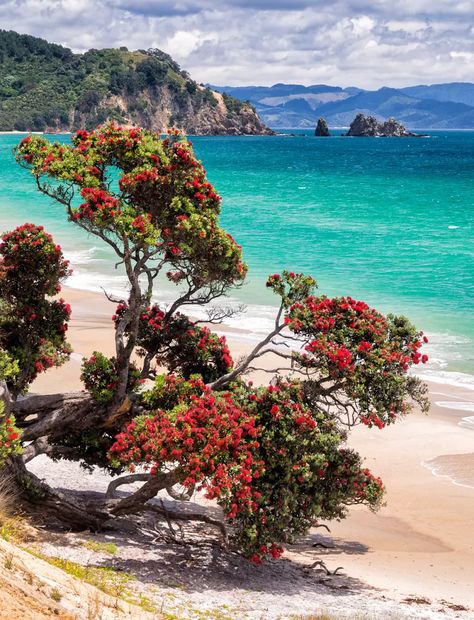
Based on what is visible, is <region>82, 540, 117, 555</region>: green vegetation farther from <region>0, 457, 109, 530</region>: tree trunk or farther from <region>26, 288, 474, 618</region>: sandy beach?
<region>26, 288, 474, 618</region>: sandy beach

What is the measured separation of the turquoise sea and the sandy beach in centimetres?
464

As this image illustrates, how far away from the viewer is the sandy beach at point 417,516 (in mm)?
13578

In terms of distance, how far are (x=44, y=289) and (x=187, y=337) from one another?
260 cm

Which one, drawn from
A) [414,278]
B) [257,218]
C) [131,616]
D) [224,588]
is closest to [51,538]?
[224,588]

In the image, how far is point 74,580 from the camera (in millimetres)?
9414

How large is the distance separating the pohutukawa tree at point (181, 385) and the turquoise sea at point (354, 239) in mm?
12595

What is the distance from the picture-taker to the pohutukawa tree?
11688 millimetres

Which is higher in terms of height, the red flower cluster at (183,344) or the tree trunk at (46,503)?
the red flower cluster at (183,344)

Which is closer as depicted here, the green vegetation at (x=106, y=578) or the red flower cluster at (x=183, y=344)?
the green vegetation at (x=106, y=578)

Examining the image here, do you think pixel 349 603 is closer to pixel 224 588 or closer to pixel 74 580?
pixel 224 588

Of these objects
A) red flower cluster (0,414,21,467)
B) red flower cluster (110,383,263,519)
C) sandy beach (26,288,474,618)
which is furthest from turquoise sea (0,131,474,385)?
red flower cluster (0,414,21,467)

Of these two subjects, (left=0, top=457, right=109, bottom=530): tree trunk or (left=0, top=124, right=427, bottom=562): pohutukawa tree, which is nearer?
(left=0, top=124, right=427, bottom=562): pohutukawa tree

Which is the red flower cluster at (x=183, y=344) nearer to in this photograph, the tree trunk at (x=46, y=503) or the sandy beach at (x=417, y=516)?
the tree trunk at (x=46, y=503)

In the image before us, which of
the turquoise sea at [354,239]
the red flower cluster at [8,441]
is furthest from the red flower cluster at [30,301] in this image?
the turquoise sea at [354,239]
